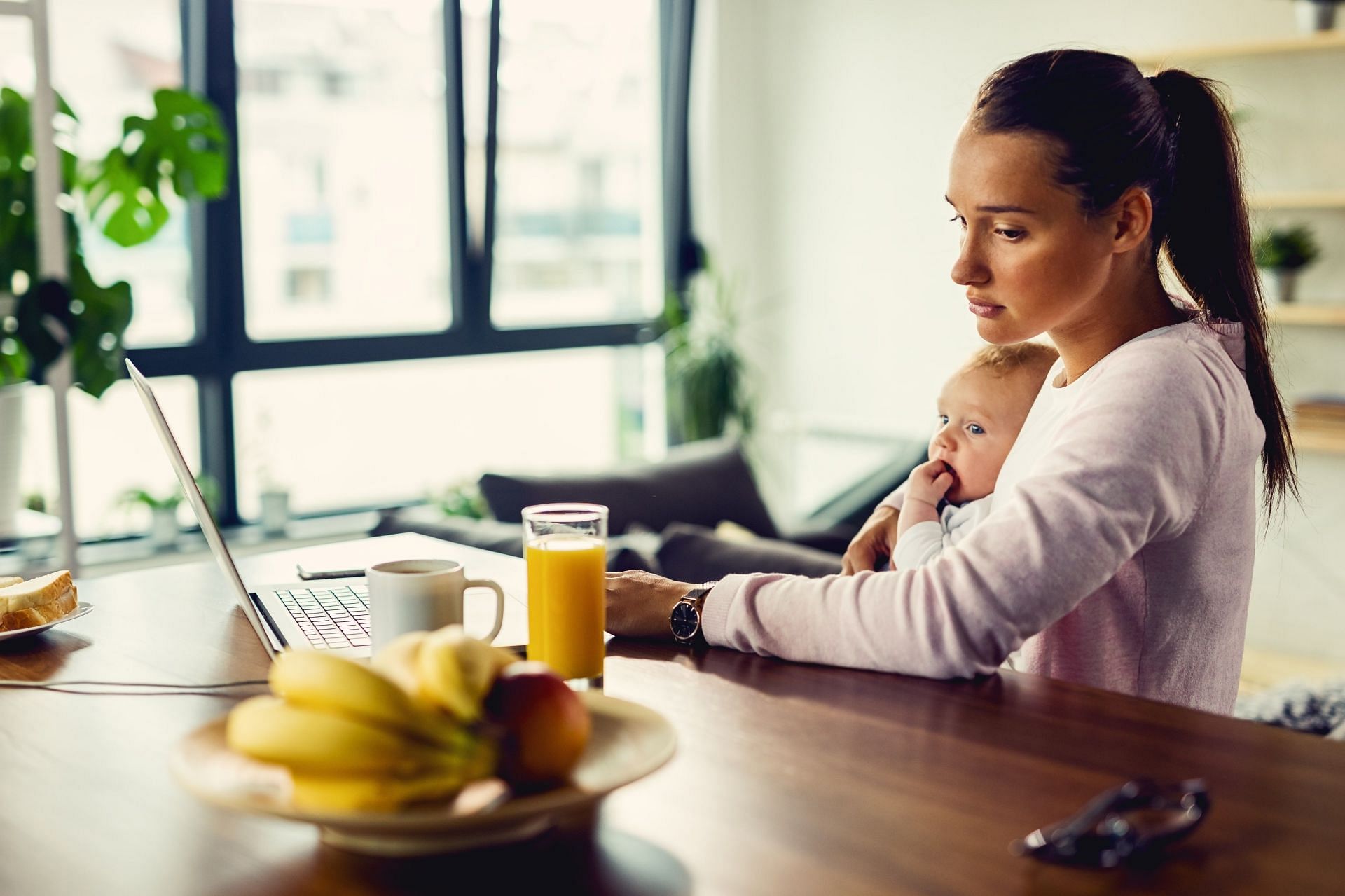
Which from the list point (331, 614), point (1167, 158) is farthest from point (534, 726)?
point (1167, 158)

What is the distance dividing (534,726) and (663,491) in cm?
254

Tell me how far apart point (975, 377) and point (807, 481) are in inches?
139

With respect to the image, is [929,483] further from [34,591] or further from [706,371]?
[706,371]

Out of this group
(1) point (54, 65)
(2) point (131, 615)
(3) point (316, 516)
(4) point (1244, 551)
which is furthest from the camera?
(3) point (316, 516)

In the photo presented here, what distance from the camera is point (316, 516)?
14.8 feet

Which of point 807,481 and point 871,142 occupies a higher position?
point 871,142

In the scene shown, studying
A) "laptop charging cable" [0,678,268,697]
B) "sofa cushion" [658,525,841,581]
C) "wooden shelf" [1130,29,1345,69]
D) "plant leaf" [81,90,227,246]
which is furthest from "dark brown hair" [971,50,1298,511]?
"plant leaf" [81,90,227,246]

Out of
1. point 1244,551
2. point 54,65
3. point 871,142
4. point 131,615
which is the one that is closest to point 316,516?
point 54,65

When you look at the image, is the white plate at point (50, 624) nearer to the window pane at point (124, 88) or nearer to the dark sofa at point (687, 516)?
the dark sofa at point (687, 516)

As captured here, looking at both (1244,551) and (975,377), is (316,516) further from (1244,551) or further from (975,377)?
(1244,551)

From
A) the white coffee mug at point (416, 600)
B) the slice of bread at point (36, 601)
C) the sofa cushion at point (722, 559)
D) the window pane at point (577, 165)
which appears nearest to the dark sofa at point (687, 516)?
the sofa cushion at point (722, 559)

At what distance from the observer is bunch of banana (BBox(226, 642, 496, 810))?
0.81m

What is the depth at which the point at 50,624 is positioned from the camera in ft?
4.70

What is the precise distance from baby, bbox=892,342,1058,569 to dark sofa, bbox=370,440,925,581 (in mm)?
706
